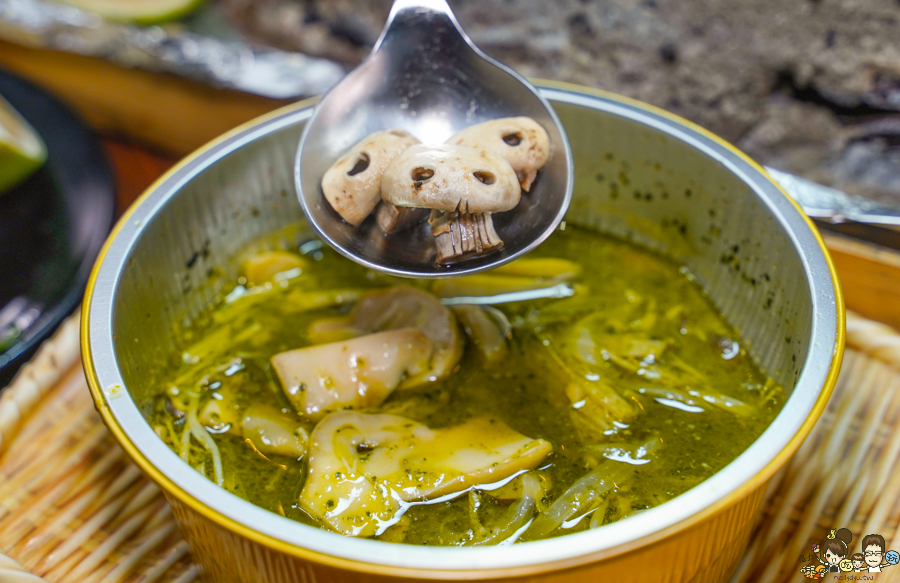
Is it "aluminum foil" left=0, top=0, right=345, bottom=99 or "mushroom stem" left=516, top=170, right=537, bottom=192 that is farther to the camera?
"aluminum foil" left=0, top=0, right=345, bottom=99

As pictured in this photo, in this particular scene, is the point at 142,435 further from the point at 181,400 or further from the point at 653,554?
the point at 653,554

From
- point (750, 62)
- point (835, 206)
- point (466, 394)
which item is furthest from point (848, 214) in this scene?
point (466, 394)

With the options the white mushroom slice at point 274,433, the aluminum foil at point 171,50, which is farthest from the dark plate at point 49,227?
the white mushroom slice at point 274,433

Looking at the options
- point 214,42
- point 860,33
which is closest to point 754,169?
point 860,33

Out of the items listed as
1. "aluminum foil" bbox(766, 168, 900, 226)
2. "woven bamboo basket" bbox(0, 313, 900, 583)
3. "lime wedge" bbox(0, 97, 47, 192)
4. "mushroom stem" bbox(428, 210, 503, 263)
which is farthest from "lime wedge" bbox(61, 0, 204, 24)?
"aluminum foil" bbox(766, 168, 900, 226)

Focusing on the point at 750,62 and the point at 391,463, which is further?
the point at 750,62

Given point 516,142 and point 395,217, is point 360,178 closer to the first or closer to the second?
point 395,217

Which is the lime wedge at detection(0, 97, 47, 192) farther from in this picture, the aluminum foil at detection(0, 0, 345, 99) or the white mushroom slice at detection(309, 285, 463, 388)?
the white mushroom slice at detection(309, 285, 463, 388)
